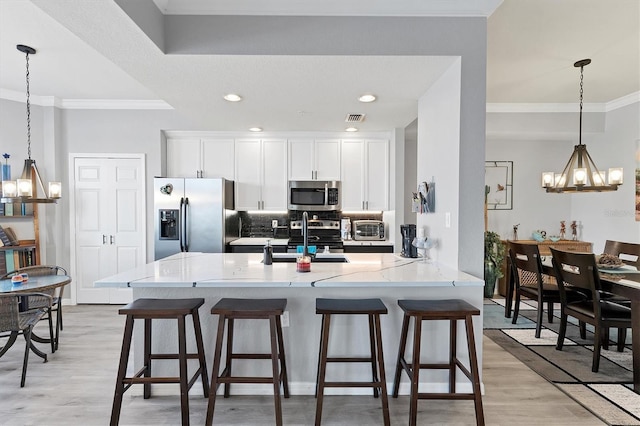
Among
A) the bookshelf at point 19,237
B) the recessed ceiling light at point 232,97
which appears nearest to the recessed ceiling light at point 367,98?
the recessed ceiling light at point 232,97

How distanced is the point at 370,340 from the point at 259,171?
121 inches

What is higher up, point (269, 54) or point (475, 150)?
point (269, 54)

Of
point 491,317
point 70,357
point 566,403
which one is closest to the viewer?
point 566,403

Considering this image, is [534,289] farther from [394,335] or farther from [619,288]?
[394,335]

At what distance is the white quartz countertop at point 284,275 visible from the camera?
2127 millimetres

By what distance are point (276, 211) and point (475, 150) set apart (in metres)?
3.08

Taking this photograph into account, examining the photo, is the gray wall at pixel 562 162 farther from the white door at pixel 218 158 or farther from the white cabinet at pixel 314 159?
the white door at pixel 218 158

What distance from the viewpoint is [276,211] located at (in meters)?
4.95

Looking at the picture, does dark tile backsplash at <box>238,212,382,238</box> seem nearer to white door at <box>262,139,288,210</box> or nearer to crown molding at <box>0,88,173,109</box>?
white door at <box>262,139,288,210</box>

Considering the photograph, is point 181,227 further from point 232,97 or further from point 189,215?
point 232,97

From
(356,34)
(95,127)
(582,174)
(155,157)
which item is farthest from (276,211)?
(582,174)

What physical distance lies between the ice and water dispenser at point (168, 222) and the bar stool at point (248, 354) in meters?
2.32

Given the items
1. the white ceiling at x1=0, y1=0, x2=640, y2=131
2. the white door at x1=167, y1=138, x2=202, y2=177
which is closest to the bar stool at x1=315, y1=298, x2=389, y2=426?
the white ceiling at x1=0, y1=0, x2=640, y2=131

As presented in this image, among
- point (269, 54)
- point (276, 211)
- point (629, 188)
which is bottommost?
point (276, 211)
